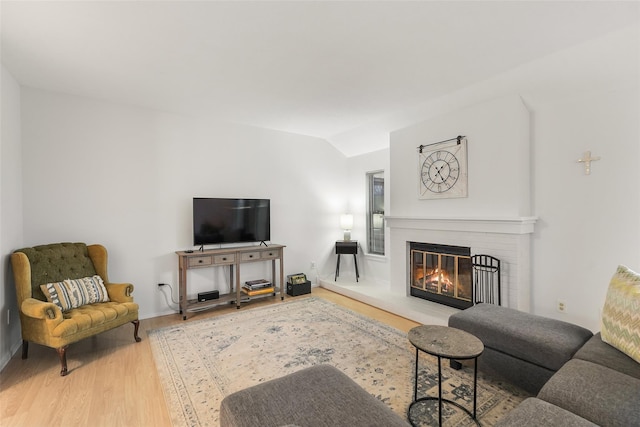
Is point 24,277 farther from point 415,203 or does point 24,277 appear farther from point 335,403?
point 415,203

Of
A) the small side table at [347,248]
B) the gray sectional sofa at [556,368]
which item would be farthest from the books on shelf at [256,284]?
the gray sectional sofa at [556,368]

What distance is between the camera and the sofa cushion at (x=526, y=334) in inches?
76.9

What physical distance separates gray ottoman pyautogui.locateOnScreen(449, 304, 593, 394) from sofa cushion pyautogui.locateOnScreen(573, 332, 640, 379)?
9cm

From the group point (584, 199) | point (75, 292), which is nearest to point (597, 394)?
point (584, 199)

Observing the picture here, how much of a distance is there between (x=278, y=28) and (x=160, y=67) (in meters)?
1.28

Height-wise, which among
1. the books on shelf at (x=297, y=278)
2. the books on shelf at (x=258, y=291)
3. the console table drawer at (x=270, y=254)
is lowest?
the books on shelf at (x=258, y=291)

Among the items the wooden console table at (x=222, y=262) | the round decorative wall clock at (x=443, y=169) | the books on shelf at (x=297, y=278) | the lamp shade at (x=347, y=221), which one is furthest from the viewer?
the lamp shade at (x=347, y=221)

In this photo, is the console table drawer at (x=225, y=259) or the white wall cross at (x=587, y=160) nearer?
the white wall cross at (x=587, y=160)

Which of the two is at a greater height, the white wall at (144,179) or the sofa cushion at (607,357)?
the white wall at (144,179)

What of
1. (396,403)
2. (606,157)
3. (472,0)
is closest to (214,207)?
(396,403)

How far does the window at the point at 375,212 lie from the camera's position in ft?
17.5

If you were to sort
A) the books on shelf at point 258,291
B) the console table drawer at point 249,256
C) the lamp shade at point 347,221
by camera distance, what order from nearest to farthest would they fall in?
the console table drawer at point 249,256 → the books on shelf at point 258,291 → the lamp shade at point 347,221

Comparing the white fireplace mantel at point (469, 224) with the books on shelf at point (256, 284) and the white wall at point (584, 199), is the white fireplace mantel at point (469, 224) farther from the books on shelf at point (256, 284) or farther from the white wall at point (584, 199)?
the books on shelf at point (256, 284)

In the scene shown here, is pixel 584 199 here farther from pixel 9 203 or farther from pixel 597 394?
pixel 9 203
